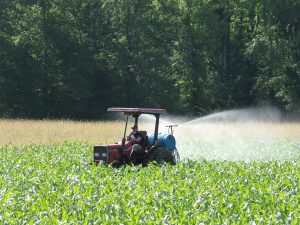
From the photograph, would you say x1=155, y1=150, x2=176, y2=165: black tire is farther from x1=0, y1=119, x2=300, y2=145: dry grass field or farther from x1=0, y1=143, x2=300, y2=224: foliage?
x1=0, y1=119, x2=300, y2=145: dry grass field

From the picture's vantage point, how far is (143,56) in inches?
2080

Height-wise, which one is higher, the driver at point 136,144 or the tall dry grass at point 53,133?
the driver at point 136,144

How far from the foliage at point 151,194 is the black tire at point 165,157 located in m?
0.29

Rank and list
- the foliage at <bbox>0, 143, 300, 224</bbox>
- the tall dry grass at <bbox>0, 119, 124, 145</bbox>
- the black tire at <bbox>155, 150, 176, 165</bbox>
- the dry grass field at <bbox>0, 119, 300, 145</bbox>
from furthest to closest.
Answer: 1. the dry grass field at <bbox>0, 119, 300, 145</bbox>
2. the tall dry grass at <bbox>0, 119, 124, 145</bbox>
3. the black tire at <bbox>155, 150, 176, 165</bbox>
4. the foliage at <bbox>0, 143, 300, 224</bbox>

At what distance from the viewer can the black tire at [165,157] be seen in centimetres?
1833

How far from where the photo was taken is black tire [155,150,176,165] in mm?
18328

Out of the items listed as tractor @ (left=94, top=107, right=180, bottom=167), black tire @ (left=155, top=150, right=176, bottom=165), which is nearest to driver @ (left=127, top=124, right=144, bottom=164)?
tractor @ (left=94, top=107, right=180, bottom=167)

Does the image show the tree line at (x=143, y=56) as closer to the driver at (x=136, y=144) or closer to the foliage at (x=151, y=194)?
the driver at (x=136, y=144)

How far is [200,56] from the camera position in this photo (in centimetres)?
5453

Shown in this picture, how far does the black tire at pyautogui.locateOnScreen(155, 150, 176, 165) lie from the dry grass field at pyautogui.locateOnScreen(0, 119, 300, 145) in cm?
964

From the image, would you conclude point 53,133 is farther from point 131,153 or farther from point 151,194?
point 151,194

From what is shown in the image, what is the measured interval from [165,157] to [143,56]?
114 ft

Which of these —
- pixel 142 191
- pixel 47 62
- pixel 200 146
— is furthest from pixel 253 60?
pixel 142 191

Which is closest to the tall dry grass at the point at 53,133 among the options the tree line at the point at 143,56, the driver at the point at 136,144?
the driver at the point at 136,144
